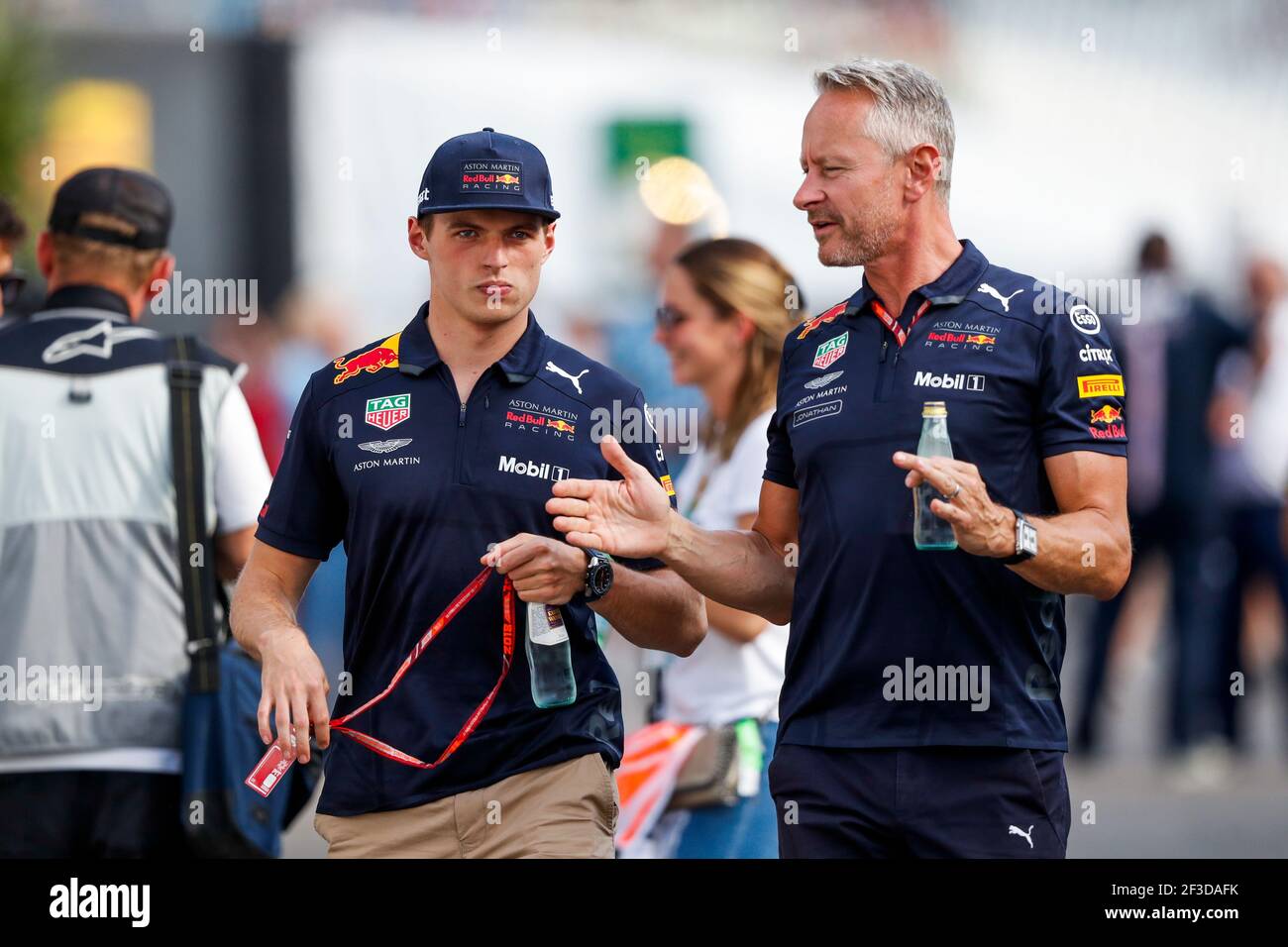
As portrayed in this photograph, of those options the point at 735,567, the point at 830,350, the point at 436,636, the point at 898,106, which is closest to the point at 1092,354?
the point at 830,350

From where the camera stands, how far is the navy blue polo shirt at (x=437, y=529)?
432 cm

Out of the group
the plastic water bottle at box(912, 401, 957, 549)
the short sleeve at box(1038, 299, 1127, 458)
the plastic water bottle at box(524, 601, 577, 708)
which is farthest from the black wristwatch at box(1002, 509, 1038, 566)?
the plastic water bottle at box(524, 601, 577, 708)

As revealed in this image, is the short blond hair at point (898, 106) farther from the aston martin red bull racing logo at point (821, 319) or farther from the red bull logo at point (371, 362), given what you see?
the red bull logo at point (371, 362)

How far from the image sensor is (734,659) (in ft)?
18.6

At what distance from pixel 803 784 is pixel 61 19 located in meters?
15.3

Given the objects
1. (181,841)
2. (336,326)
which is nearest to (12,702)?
(181,841)

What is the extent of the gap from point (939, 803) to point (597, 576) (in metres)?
0.89

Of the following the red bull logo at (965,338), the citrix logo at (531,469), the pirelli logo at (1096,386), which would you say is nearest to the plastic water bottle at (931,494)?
the red bull logo at (965,338)

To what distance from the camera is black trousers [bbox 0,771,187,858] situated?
5.13m

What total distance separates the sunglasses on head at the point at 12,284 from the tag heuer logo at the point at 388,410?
2085 mm

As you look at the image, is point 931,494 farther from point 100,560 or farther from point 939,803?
point 100,560

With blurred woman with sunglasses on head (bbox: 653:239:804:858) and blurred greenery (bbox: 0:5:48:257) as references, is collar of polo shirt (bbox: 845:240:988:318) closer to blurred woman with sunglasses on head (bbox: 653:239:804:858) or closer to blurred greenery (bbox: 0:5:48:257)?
blurred woman with sunglasses on head (bbox: 653:239:804:858)

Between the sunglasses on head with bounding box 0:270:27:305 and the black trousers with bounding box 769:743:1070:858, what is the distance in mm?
3170

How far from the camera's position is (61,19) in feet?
57.8
